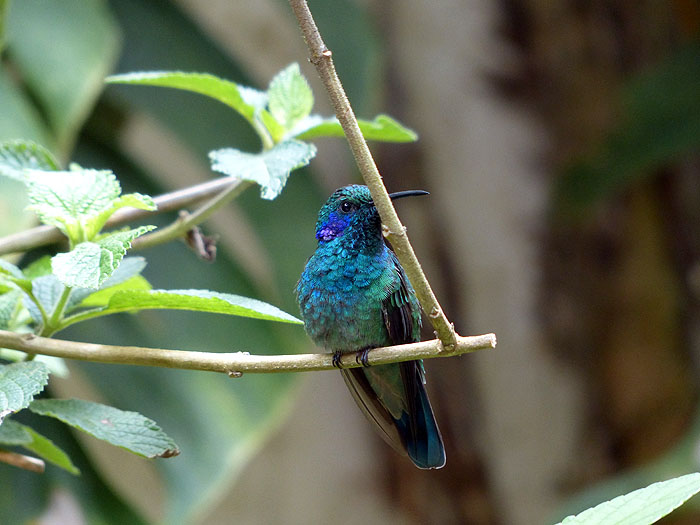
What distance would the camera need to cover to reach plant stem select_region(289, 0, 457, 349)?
0.53 metres

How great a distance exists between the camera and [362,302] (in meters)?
0.94

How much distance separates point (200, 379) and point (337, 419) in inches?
48.0

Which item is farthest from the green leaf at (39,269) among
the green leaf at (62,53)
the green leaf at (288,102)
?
the green leaf at (62,53)

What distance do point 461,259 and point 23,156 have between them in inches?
101

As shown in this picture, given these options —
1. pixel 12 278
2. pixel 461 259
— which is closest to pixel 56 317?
pixel 12 278

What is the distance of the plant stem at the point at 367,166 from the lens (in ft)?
1.74

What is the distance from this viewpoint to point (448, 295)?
3.23 meters

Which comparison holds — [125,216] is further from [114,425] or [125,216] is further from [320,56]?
[320,56]

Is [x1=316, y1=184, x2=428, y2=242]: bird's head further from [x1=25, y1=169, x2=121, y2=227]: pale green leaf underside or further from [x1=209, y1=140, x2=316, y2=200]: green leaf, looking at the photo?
[x1=25, y1=169, x2=121, y2=227]: pale green leaf underside

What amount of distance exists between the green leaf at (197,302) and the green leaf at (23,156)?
238mm

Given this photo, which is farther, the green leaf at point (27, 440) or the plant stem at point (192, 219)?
the plant stem at point (192, 219)

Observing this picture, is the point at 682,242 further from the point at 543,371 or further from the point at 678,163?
the point at 543,371

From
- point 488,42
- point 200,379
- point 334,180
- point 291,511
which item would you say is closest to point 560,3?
point 488,42

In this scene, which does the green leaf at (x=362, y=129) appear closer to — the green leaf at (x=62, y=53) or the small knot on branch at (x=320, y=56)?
the small knot on branch at (x=320, y=56)
